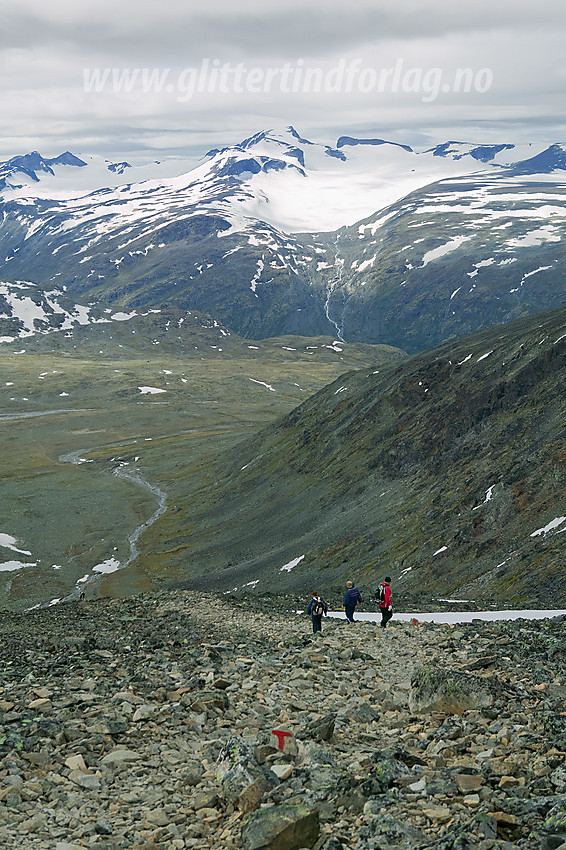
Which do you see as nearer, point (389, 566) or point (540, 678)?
point (540, 678)

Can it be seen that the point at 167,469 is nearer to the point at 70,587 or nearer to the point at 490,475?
the point at 70,587

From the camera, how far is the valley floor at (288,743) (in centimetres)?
1147

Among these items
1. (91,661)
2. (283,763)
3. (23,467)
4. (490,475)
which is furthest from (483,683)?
(23,467)

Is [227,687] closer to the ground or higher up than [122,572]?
higher up

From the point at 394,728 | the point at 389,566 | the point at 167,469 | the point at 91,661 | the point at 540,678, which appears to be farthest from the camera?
the point at 167,469

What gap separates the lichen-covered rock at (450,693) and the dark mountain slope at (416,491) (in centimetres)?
2236

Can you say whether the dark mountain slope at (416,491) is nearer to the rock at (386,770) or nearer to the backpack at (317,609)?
the backpack at (317,609)

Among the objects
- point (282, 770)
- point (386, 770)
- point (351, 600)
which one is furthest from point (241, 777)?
point (351, 600)

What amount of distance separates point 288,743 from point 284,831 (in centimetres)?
387

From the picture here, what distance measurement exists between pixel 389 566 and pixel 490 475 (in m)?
13.5

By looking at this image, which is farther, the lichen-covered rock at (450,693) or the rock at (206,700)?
the rock at (206,700)

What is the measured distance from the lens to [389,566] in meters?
62.8

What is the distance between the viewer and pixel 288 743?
1496 centimetres

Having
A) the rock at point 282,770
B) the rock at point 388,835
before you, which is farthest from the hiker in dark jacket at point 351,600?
the rock at point 388,835
